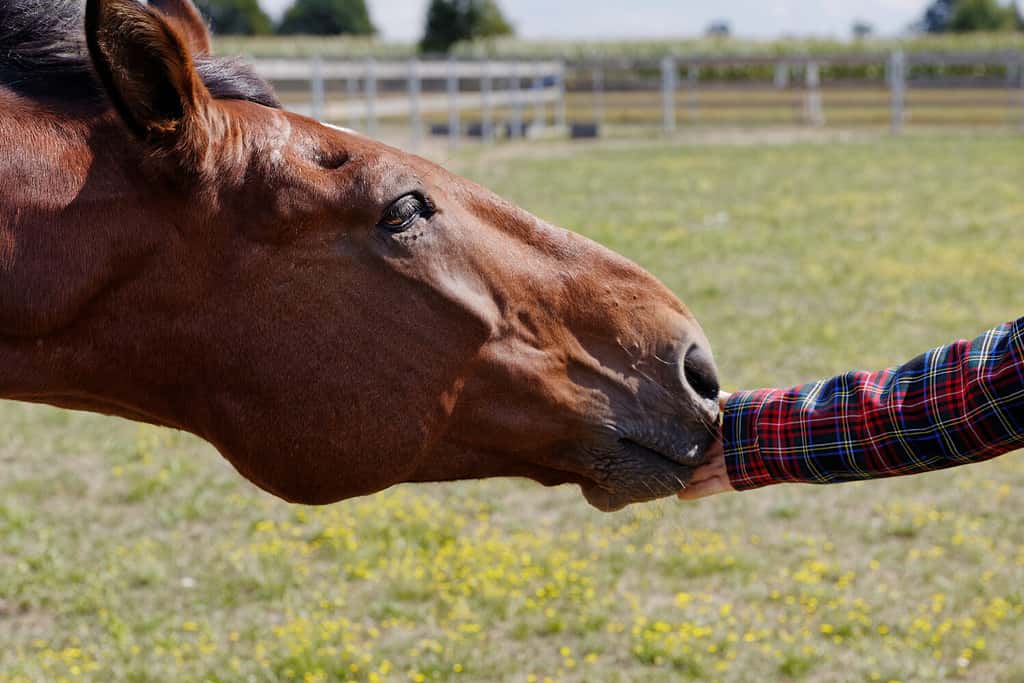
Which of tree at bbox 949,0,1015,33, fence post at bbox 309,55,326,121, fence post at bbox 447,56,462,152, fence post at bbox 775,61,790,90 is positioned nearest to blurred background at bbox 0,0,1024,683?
fence post at bbox 309,55,326,121

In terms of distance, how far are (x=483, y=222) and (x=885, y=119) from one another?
32150 millimetres

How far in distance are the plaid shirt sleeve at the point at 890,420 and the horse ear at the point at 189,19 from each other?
1.50 m

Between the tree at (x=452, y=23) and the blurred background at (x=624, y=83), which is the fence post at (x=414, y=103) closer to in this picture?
the blurred background at (x=624, y=83)

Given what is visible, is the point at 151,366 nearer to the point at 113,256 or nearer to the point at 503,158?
the point at 113,256

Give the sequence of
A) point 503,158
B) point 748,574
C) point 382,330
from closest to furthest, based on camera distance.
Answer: point 382,330 < point 748,574 < point 503,158

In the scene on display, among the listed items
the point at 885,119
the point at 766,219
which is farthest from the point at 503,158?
the point at 885,119

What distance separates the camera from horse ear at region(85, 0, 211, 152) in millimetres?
1907

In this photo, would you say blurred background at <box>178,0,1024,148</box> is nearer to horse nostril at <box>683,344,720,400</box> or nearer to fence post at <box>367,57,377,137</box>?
fence post at <box>367,57,377,137</box>

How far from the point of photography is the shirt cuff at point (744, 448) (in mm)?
Result: 2555

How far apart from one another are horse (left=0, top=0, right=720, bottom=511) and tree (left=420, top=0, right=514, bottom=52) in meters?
39.8

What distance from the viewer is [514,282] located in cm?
231

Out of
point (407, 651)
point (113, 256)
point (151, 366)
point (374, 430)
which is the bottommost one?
point (407, 651)

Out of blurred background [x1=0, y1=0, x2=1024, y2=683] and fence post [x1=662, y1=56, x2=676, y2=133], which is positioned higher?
fence post [x1=662, y1=56, x2=676, y2=133]

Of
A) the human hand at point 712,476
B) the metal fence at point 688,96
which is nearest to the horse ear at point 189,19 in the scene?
the human hand at point 712,476
